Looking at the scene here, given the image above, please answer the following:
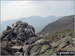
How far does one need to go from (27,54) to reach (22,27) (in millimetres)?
20785

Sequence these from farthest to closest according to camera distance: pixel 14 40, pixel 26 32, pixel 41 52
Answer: pixel 26 32, pixel 14 40, pixel 41 52

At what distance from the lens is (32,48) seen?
87.8ft

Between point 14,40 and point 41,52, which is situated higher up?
point 41,52

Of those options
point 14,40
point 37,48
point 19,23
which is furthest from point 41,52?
point 19,23

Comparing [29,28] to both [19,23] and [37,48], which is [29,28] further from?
[37,48]

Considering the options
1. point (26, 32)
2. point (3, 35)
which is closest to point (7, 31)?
point (3, 35)

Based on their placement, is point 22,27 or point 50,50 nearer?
point 50,50

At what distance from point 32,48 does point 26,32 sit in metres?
19.5

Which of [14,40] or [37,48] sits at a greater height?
[37,48]

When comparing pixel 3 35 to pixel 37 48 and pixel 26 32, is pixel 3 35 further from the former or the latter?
pixel 37 48

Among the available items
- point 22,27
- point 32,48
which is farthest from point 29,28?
point 32,48

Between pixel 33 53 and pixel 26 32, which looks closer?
pixel 33 53

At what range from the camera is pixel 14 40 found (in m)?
42.6

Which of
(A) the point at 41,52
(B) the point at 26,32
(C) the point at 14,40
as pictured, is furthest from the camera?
(B) the point at 26,32
